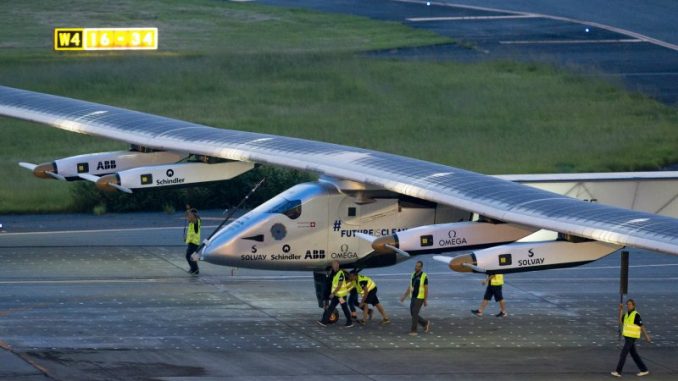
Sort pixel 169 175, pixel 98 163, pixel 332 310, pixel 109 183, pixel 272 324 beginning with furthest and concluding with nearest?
pixel 98 163
pixel 169 175
pixel 109 183
pixel 332 310
pixel 272 324

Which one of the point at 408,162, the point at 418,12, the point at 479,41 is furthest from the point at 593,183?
the point at 418,12

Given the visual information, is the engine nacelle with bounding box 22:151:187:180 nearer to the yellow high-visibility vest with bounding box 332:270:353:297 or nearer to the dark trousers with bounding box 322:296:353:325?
the yellow high-visibility vest with bounding box 332:270:353:297

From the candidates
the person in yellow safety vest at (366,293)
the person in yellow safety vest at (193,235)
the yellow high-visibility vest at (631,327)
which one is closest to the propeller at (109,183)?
the person in yellow safety vest at (193,235)

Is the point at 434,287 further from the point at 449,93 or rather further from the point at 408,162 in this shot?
the point at 449,93

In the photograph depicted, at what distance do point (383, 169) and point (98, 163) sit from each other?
8.84 m

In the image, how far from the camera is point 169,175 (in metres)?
35.9

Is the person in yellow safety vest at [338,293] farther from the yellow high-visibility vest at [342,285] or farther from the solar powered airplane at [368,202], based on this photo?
the solar powered airplane at [368,202]

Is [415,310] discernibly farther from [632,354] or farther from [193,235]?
[193,235]

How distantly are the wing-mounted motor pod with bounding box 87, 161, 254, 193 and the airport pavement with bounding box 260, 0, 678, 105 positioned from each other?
3409cm

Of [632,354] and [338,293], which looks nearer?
[632,354]

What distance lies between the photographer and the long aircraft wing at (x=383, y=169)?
26719 millimetres

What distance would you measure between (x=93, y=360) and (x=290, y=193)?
7971mm

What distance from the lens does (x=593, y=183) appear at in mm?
42062

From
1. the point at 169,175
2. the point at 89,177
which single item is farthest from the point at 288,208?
the point at 89,177
